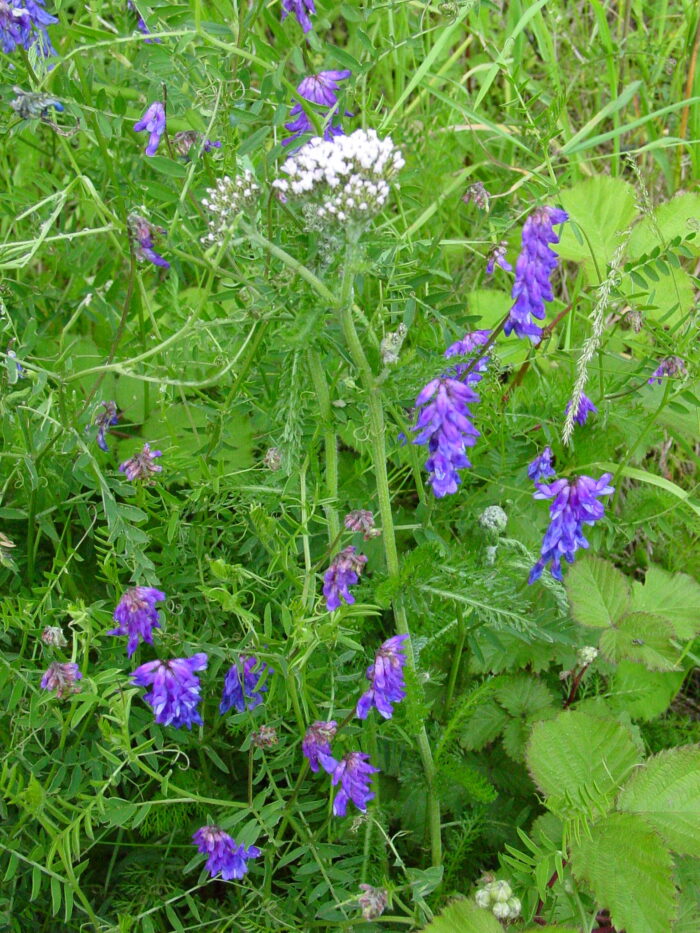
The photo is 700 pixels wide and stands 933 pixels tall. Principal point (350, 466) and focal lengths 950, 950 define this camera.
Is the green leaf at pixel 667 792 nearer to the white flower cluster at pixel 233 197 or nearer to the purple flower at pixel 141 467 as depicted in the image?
the purple flower at pixel 141 467

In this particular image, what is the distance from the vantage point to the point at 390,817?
1.89 metres

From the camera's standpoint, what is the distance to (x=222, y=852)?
159cm

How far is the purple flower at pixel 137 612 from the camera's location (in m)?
1.55

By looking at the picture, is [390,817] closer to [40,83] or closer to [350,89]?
[350,89]

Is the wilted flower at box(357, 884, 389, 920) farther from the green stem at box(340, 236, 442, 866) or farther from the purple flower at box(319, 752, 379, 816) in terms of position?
the green stem at box(340, 236, 442, 866)

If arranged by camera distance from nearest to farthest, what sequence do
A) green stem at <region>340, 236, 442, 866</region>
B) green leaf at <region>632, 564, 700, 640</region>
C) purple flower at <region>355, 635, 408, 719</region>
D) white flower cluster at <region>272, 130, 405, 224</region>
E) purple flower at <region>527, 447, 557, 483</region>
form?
1. white flower cluster at <region>272, 130, 405, 224</region>
2. green stem at <region>340, 236, 442, 866</region>
3. purple flower at <region>355, 635, 408, 719</region>
4. purple flower at <region>527, 447, 557, 483</region>
5. green leaf at <region>632, 564, 700, 640</region>

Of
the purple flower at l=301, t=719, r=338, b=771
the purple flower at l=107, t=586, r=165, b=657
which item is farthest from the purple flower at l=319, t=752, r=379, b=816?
the purple flower at l=107, t=586, r=165, b=657

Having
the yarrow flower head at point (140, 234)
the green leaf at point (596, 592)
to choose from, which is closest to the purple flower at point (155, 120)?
the yarrow flower head at point (140, 234)

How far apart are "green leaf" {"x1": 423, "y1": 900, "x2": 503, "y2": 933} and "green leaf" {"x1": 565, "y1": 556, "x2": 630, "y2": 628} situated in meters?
0.65

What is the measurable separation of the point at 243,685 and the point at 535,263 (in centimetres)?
86

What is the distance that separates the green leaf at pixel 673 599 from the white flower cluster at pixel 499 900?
0.77m

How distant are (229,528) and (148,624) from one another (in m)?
0.33

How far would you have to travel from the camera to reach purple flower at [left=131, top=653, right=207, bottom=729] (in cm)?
153

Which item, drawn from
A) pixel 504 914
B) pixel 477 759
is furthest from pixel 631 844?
pixel 477 759
